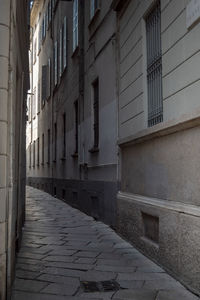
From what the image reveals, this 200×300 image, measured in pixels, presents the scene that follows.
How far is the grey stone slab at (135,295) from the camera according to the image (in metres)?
4.38

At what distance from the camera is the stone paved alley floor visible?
452cm

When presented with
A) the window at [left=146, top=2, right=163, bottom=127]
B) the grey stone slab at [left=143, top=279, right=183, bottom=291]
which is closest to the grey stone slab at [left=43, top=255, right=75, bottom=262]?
the grey stone slab at [left=143, top=279, right=183, bottom=291]

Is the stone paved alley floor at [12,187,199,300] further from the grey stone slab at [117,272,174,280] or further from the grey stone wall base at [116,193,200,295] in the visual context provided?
the grey stone wall base at [116,193,200,295]

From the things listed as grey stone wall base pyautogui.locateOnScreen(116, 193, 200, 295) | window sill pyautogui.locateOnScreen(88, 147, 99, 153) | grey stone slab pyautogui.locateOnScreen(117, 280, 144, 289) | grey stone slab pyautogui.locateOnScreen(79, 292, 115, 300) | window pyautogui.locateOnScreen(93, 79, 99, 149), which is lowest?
grey stone slab pyautogui.locateOnScreen(79, 292, 115, 300)

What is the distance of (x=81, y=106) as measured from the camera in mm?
12328

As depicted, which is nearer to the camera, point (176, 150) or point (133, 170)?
point (176, 150)

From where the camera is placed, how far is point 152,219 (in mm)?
6188

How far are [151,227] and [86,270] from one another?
125 centimetres

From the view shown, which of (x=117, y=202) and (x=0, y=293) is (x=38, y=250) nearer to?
(x=117, y=202)

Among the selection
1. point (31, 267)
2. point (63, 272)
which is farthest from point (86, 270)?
point (31, 267)

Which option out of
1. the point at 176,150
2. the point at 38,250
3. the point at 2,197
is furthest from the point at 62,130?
the point at 2,197

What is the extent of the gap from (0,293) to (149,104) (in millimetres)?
3884

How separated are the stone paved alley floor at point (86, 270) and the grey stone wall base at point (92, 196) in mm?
576

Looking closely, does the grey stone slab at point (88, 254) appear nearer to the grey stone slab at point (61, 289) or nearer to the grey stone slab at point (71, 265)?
the grey stone slab at point (71, 265)
